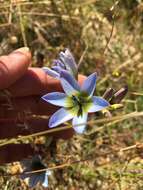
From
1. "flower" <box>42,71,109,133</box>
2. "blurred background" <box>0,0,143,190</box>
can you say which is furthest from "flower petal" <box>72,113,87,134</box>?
"blurred background" <box>0,0,143,190</box>

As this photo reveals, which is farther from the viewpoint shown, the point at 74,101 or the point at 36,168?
the point at 36,168

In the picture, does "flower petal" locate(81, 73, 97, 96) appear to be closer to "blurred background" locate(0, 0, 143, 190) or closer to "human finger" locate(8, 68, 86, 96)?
"human finger" locate(8, 68, 86, 96)

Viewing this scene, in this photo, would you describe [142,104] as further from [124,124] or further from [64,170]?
[64,170]

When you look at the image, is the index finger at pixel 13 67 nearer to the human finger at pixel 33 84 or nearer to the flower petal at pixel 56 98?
the human finger at pixel 33 84

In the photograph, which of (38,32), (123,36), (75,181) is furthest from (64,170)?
(123,36)

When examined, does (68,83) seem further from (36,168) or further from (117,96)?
(36,168)

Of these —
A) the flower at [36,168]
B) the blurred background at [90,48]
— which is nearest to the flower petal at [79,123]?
the flower at [36,168]

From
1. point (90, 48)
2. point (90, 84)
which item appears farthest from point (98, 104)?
point (90, 48)
